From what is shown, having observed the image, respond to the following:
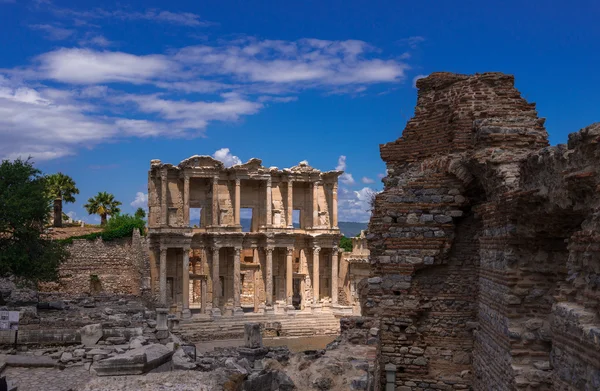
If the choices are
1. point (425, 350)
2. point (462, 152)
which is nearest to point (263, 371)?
point (425, 350)

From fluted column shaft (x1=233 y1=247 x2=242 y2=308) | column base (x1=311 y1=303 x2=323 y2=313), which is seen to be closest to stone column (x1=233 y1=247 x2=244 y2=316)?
fluted column shaft (x1=233 y1=247 x2=242 y2=308)

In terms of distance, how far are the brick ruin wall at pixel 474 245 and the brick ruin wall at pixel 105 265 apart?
1361 inches

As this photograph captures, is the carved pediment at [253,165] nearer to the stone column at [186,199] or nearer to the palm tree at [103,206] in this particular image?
the stone column at [186,199]

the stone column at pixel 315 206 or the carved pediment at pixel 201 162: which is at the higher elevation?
the carved pediment at pixel 201 162

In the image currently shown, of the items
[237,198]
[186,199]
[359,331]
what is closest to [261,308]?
[237,198]

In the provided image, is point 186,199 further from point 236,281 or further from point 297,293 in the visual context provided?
point 297,293

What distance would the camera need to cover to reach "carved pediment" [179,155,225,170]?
37.1m

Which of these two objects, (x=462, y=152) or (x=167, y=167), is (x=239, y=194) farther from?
(x=462, y=152)

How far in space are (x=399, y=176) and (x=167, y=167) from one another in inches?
1072

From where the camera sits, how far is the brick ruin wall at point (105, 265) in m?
44.5

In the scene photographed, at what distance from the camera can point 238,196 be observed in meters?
38.3

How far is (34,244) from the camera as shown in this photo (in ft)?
82.2

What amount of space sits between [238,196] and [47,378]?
26.2m

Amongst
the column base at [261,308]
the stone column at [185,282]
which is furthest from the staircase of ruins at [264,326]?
the stone column at [185,282]
